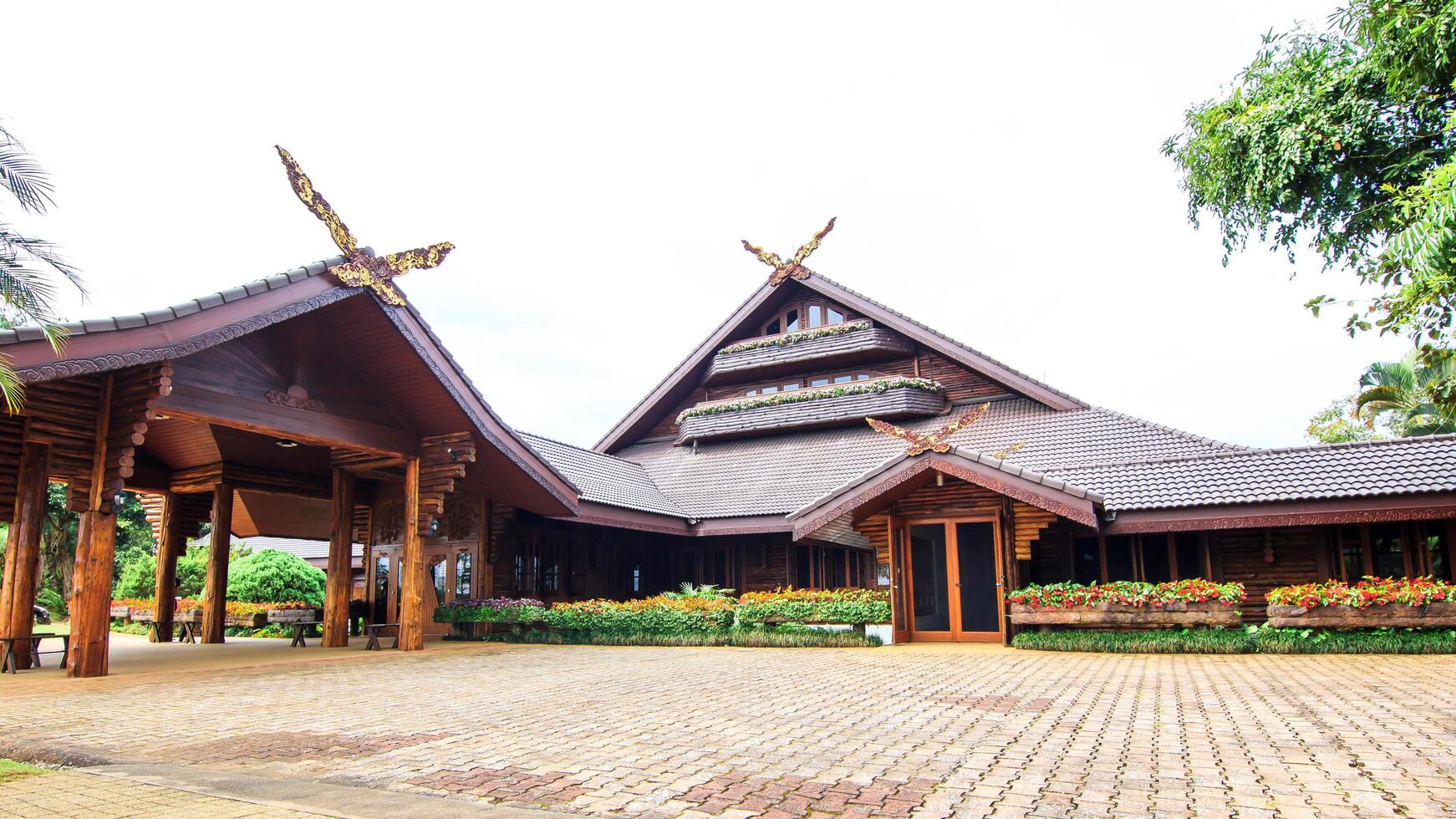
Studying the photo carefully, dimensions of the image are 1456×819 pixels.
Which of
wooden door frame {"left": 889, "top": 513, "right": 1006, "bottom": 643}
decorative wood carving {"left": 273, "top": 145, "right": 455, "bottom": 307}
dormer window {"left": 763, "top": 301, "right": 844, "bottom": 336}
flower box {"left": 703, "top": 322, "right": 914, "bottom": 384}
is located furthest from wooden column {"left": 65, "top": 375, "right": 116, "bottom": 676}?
dormer window {"left": 763, "top": 301, "right": 844, "bottom": 336}

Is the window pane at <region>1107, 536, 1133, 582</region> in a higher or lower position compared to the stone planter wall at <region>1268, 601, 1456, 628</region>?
higher

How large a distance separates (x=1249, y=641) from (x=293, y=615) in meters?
17.0

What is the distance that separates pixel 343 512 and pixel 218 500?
2.47 metres

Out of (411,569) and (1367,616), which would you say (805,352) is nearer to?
(411,569)

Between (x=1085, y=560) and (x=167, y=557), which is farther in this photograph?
(x=167, y=557)

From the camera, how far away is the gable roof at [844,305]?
21.8 metres

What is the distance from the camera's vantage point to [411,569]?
14.0m

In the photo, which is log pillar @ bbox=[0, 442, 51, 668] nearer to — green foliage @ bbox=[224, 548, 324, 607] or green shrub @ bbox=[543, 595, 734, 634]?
green shrub @ bbox=[543, 595, 734, 634]

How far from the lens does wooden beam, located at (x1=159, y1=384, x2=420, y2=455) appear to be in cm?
1066

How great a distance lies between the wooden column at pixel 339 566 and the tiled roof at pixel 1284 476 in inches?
475

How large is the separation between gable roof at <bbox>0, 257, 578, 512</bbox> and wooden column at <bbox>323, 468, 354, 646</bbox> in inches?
122

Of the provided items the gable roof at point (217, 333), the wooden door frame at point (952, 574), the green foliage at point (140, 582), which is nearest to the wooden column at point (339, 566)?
the gable roof at point (217, 333)

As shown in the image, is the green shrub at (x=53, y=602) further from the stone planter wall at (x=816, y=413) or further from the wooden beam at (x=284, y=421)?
the wooden beam at (x=284, y=421)

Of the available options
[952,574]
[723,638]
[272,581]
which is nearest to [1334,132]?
[952,574]
